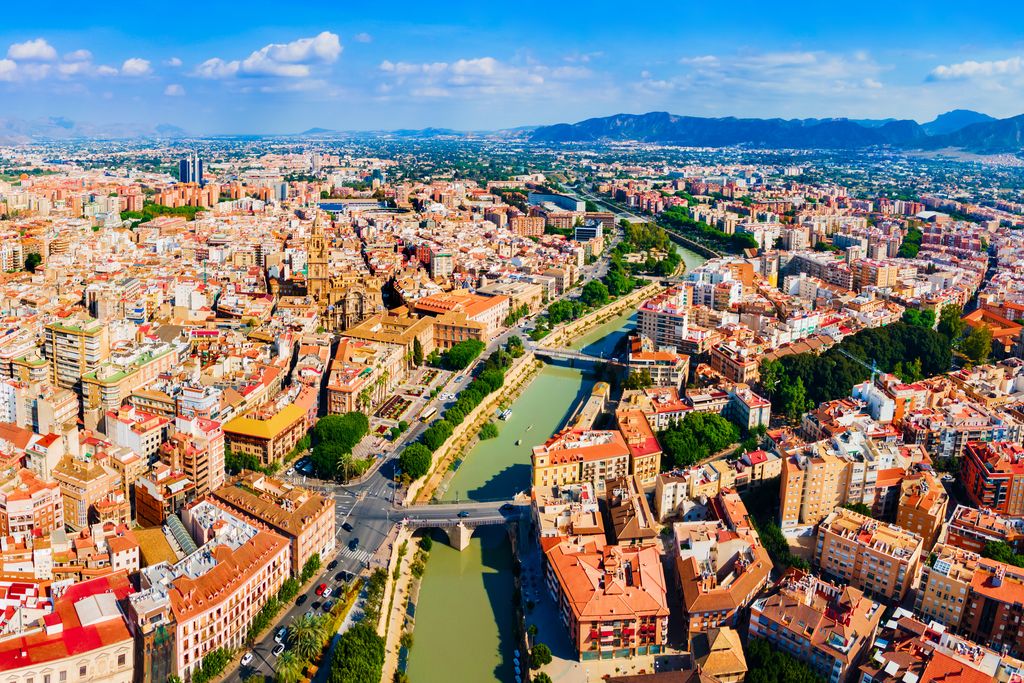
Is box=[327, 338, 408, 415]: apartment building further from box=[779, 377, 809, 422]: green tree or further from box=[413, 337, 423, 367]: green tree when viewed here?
box=[779, 377, 809, 422]: green tree

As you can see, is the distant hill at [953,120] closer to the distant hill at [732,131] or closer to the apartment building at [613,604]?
the distant hill at [732,131]

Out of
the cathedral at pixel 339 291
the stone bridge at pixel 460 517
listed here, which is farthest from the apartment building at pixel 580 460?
the cathedral at pixel 339 291

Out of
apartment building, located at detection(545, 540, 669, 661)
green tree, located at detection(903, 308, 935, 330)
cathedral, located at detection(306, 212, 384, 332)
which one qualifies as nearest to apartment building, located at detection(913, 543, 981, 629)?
apartment building, located at detection(545, 540, 669, 661)

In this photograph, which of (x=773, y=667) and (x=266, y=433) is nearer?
(x=773, y=667)

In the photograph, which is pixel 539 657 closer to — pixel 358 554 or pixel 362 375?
pixel 358 554

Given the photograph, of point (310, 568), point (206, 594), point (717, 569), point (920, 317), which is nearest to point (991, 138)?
point (920, 317)

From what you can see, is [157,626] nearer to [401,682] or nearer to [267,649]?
[267,649]

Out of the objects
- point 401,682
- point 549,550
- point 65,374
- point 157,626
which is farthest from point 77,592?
point 65,374

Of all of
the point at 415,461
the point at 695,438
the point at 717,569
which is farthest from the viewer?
the point at 695,438
